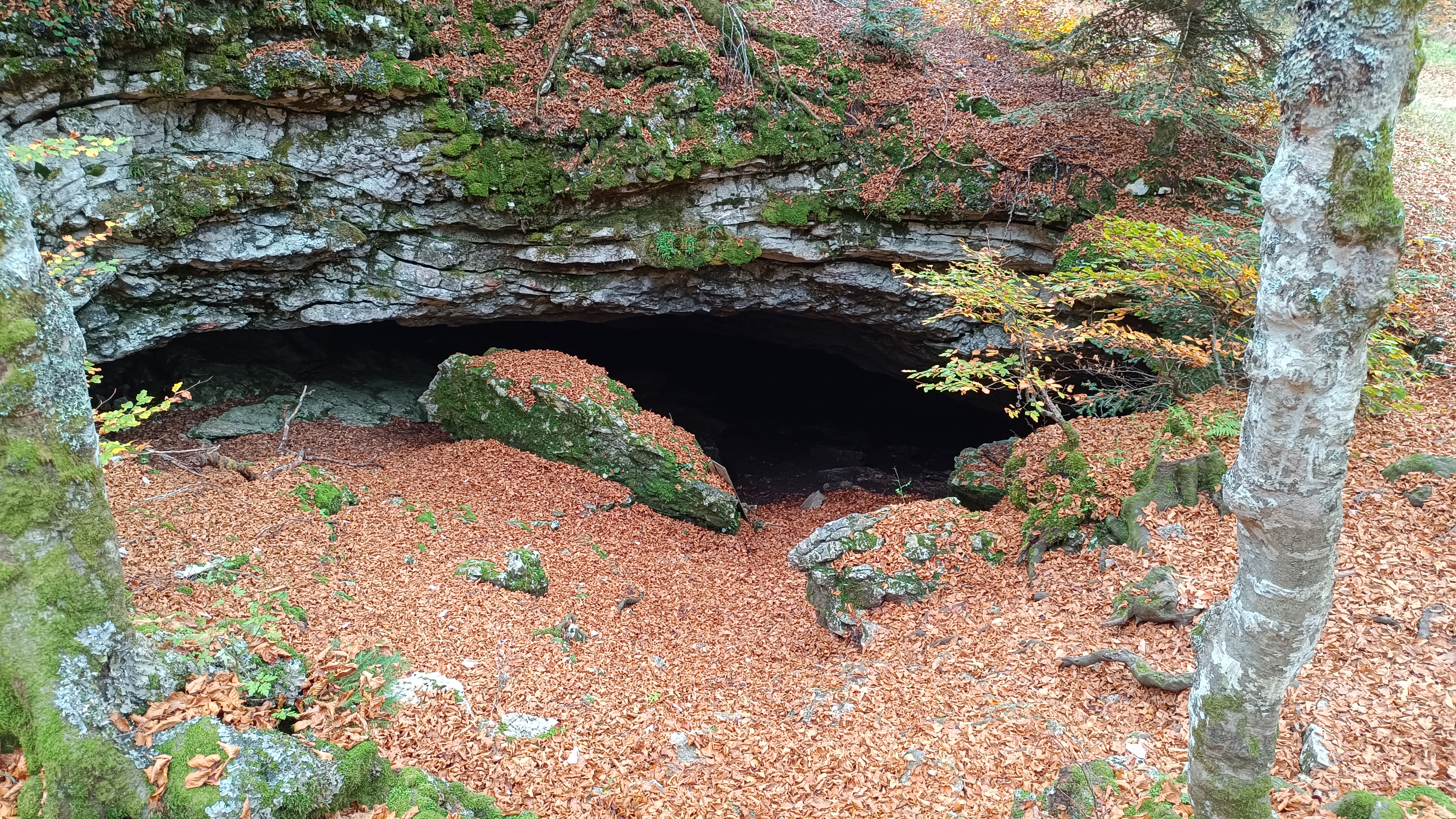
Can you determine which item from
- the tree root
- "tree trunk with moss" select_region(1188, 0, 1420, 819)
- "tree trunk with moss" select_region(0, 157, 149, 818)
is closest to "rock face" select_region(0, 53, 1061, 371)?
"tree trunk with moss" select_region(0, 157, 149, 818)

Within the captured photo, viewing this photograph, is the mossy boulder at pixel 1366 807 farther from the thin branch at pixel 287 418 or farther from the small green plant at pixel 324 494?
the thin branch at pixel 287 418

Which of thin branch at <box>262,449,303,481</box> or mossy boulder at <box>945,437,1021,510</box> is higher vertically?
thin branch at <box>262,449,303,481</box>

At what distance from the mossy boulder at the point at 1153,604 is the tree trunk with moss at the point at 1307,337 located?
84.0 inches

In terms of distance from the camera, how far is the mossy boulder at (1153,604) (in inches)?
192

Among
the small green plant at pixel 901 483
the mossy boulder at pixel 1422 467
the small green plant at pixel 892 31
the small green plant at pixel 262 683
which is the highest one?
the small green plant at pixel 892 31

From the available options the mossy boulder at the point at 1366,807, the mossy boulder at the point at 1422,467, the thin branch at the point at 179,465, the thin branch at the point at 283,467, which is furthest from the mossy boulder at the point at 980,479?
the thin branch at the point at 179,465

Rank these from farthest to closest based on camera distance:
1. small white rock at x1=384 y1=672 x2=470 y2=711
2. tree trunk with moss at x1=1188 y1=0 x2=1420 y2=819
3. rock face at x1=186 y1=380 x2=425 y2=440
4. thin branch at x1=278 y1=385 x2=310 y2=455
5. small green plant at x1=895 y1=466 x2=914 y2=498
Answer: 1. small green plant at x1=895 y1=466 x2=914 y2=498
2. rock face at x1=186 y1=380 x2=425 y2=440
3. thin branch at x1=278 y1=385 x2=310 y2=455
4. small white rock at x1=384 y1=672 x2=470 y2=711
5. tree trunk with moss at x1=1188 y1=0 x2=1420 y2=819

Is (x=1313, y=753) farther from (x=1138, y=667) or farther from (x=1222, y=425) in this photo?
(x=1222, y=425)

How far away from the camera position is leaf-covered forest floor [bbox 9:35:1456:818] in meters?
4.15

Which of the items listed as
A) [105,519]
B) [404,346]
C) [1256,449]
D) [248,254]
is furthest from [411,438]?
[1256,449]

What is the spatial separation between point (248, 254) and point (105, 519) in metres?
6.19

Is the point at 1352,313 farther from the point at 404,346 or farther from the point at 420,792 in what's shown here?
the point at 404,346

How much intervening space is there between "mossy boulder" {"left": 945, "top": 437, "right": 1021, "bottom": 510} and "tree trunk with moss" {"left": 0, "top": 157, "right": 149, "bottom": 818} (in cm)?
739

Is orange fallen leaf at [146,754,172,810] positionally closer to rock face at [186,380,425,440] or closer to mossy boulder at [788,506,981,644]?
mossy boulder at [788,506,981,644]
